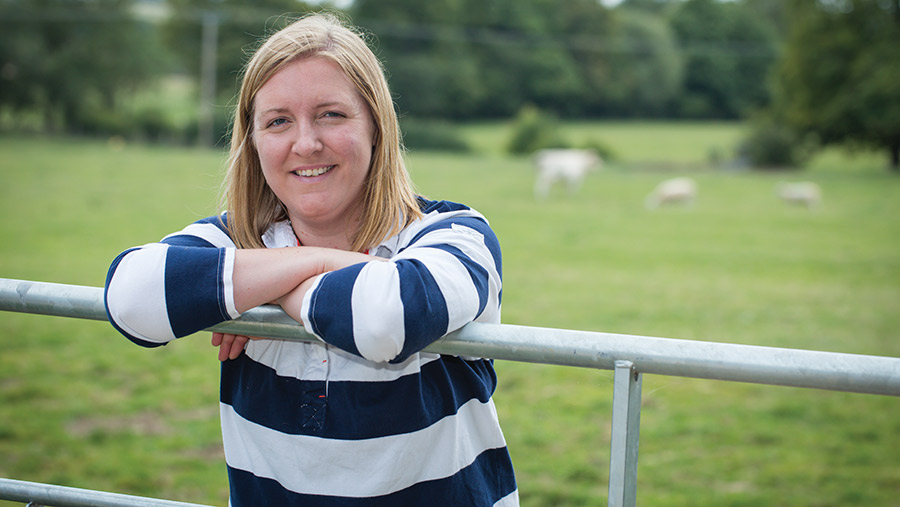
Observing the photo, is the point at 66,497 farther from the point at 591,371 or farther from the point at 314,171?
the point at 591,371

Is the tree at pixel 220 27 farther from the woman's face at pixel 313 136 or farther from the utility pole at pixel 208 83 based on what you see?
the woman's face at pixel 313 136

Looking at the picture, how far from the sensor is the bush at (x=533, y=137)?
149ft

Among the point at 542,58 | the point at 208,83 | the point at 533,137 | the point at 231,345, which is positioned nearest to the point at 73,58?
the point at 208,83

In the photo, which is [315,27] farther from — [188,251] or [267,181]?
[188,251]

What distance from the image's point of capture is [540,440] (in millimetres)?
4691

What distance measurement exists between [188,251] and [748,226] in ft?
56.1

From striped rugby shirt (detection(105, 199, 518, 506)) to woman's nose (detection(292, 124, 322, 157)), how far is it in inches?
10.3

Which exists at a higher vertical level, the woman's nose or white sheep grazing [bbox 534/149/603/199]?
white sheep grazing [bbox 534/149/603/199]

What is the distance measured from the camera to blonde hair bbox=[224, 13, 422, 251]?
1.57m

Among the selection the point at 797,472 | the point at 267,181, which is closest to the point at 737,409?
the point at 797,472

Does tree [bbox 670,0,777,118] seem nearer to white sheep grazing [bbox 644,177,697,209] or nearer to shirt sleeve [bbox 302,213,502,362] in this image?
white sheep grazing [bbox 644,177,697,209]

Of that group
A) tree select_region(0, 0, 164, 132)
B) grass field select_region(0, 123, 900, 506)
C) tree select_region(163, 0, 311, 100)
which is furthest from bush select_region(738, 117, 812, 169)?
tree select_region(0, 0, 164, 132)

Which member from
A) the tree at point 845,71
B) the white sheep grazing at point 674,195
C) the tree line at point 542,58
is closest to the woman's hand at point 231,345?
the white sheep grazing at point 674,195

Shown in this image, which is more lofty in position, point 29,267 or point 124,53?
point 124,53
